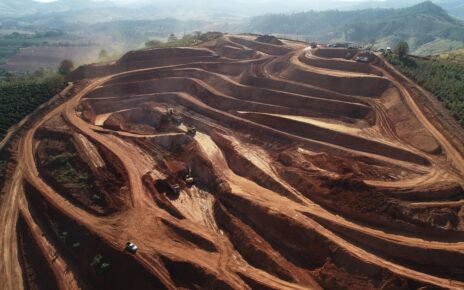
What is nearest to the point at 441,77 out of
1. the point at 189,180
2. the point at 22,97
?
the point at 189,180

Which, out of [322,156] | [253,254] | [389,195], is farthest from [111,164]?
[389,195]

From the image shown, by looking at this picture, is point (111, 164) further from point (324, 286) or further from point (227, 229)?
point (324, 286)

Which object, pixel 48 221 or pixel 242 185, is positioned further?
pixel 242 185

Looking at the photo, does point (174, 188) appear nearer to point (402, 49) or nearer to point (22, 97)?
point (22, 97)

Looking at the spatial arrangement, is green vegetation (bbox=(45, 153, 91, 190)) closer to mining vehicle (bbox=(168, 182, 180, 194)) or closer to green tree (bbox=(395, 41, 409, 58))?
mining vehicle (bbox=(168, 182, 180, 194))

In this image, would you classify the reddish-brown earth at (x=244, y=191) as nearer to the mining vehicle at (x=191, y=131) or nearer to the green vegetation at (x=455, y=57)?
the mining vehicle at (x=191, y=131)

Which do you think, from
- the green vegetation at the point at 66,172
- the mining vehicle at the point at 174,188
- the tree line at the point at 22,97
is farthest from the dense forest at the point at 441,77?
the tree line at the point at 22,97

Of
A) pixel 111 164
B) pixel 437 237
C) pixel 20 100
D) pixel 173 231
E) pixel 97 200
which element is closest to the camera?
pixel 437 237

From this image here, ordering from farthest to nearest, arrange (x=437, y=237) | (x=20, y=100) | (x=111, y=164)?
(x=20, y=100), (x=111, y=164), (x=437, y=237)
